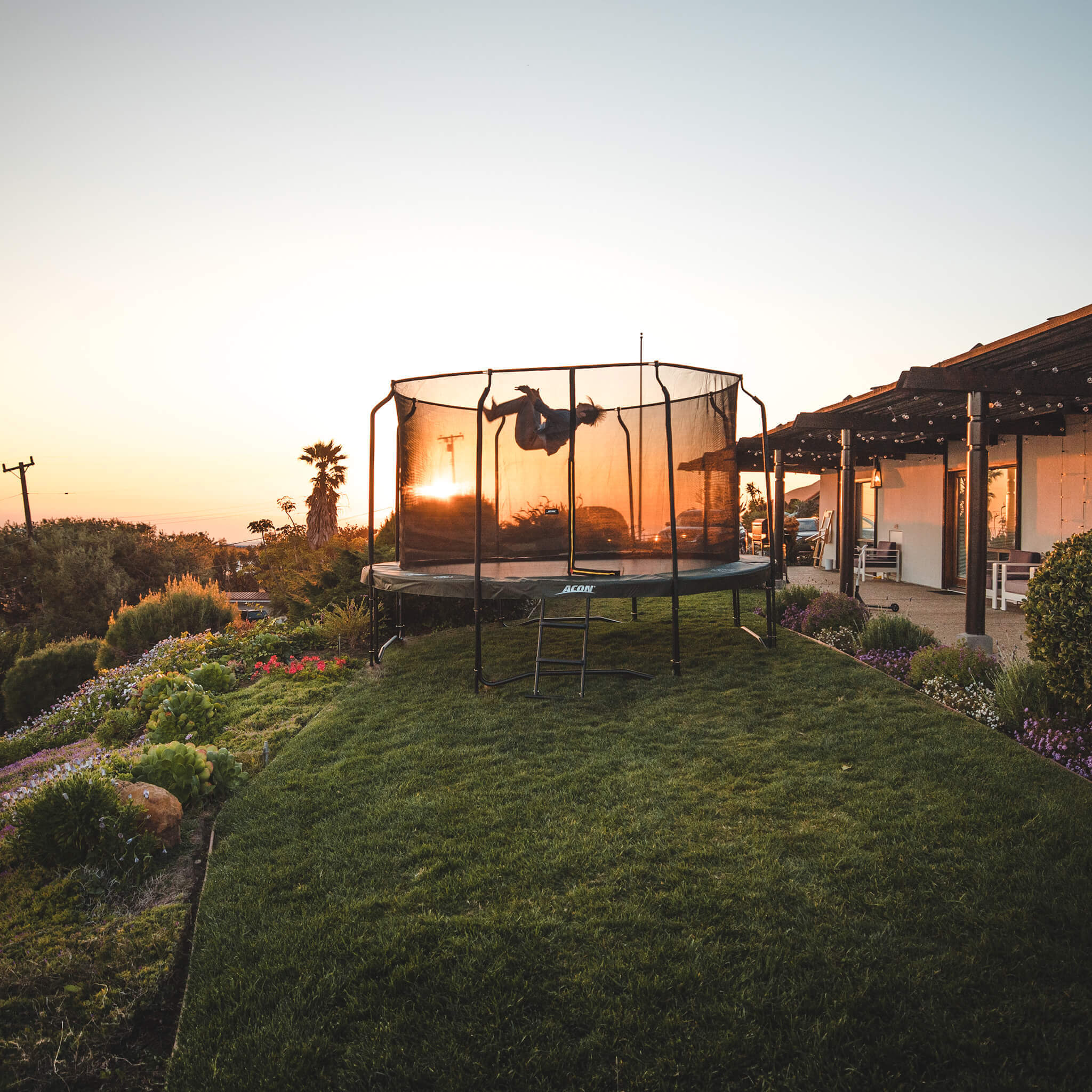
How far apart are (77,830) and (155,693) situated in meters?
3.18

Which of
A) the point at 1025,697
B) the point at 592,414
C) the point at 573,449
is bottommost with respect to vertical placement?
the point at 1025,697

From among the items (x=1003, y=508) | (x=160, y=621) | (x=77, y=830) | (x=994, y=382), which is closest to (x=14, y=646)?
(x=160, y=621)

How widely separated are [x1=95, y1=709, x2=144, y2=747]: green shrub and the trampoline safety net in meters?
2.75

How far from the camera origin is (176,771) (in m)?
3.40

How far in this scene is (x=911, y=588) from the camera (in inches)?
476

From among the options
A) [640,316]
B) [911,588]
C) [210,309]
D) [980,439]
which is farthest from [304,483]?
[980,439]

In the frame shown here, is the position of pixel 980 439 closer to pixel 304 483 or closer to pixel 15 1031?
pixel 15 1031

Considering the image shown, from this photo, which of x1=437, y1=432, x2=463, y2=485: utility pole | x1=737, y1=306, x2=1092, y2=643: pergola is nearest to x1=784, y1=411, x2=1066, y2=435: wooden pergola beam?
x1=737, y1=306, x2=1092, y2=643: pergola

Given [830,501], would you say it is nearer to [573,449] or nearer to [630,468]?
[630,468]

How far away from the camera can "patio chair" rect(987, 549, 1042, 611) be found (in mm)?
8797

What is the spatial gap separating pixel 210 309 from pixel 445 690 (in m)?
8.02

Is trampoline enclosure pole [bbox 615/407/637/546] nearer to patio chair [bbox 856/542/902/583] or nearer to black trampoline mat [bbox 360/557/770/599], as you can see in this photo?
black trampoline mat [bbox 360/557/770/599]

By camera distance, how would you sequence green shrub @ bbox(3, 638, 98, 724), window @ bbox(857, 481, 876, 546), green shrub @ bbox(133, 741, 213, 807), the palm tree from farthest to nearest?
the palm tree < window @ bbox(857, 481, 876, 546) < green shrub @ bbox(3, 638, 98, 724) < green shrub @ bbox(133, 741, 213, 807)

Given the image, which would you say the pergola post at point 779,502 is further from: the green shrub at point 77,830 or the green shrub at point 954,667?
the green shrub at point 77,830
